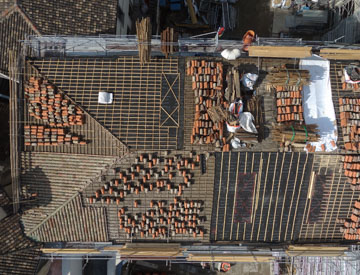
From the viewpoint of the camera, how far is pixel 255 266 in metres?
26.7

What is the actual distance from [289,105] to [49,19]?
2064 cm

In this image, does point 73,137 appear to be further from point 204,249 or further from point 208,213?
point 204,249

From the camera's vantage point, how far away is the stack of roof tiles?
1789 cm

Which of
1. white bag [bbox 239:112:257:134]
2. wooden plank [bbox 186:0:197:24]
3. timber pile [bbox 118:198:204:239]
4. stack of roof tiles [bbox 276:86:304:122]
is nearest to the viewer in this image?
white bag [bbox 239:112:257:134]

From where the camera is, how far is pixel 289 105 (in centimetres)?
1803

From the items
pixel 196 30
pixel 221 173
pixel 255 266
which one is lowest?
pixel 255 266

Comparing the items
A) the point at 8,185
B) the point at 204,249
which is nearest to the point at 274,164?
the point at 204,249

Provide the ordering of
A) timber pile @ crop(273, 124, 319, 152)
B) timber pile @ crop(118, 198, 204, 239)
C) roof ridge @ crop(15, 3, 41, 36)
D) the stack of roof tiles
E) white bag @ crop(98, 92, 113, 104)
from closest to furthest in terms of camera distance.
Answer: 1. timber pile @ crop(273, 124, 319, 152)
2. white bag @ crop(98, 92, 113, 104)
3. the stack of roof tiles
4. roof ridge @ crop(15, 3, 41, 36)
5. timber pile @ crop(118, 198, 204, 239)

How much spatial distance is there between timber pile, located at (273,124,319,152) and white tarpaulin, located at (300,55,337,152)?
71 centimetres

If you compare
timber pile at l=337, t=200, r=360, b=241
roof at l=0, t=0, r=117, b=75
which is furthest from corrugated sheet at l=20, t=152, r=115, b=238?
timber pile at l=337, t=200, r=360, b=241

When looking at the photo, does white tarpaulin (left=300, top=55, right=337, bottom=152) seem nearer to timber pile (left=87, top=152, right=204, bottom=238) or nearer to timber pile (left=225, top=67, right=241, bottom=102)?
timber pile (left=225, top=67, right=241, bottom=102)

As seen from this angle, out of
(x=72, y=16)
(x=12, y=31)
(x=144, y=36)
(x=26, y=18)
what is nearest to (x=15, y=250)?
(x=12, y=31)

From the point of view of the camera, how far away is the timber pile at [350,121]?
17953 mm

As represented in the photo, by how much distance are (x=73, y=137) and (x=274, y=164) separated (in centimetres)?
1579
